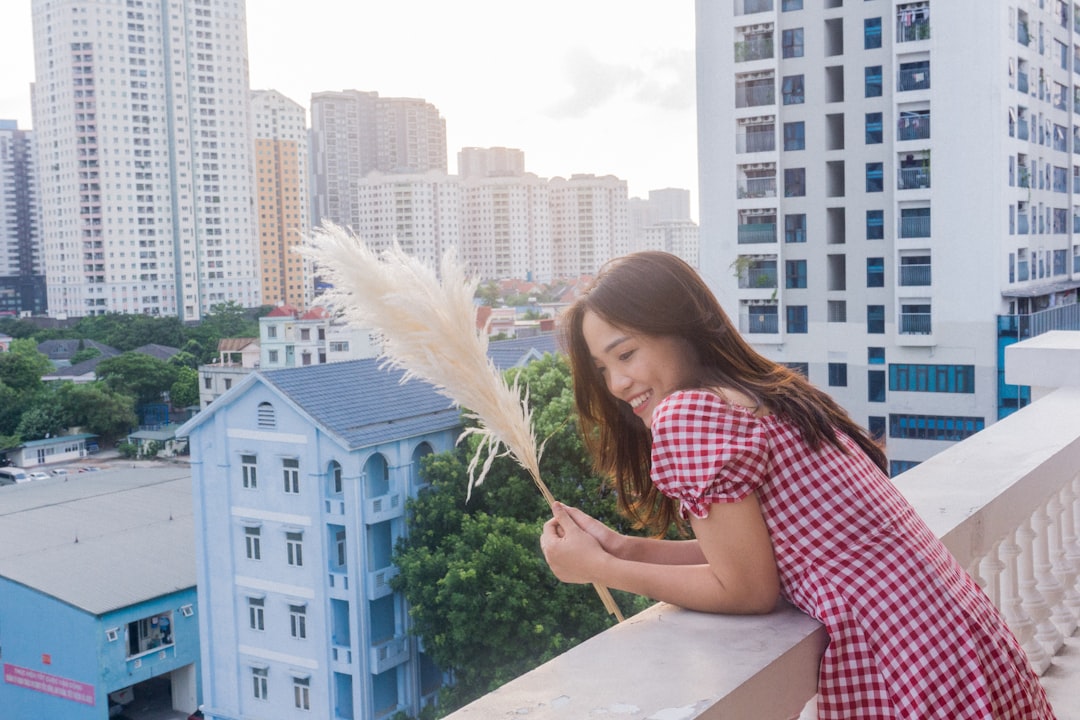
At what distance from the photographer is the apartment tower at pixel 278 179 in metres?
14.1

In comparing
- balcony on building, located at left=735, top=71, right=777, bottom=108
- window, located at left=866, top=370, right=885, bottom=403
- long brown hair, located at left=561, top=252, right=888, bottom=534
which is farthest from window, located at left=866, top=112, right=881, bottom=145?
long brown hair, located at left=561, top=252, right=888, bottom=534

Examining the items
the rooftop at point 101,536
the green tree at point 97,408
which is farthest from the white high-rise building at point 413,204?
the rooftop at point 101,536

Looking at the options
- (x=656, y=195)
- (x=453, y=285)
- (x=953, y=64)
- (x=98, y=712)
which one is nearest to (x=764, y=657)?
(x=453, y=285)

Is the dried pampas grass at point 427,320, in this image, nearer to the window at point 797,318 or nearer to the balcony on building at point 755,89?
the balcony on building at point 755,89

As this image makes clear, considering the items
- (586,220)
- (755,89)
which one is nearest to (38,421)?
(755,89)

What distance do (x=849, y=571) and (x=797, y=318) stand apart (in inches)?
379

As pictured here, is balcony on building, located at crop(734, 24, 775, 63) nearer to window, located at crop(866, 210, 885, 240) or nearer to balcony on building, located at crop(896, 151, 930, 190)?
balcony on building, located at crop(896, 151, 930, 190)

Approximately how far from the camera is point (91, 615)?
6.48 m

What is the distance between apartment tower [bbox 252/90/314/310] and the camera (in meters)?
14.1

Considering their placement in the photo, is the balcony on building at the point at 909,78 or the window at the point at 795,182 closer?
the balcony on building at the point at 909,78

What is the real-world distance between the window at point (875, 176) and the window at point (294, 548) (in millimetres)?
5964

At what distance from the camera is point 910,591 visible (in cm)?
47

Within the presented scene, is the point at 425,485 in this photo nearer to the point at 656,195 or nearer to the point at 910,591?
the point at 910,591

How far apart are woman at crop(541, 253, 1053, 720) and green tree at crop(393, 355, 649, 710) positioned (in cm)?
399
